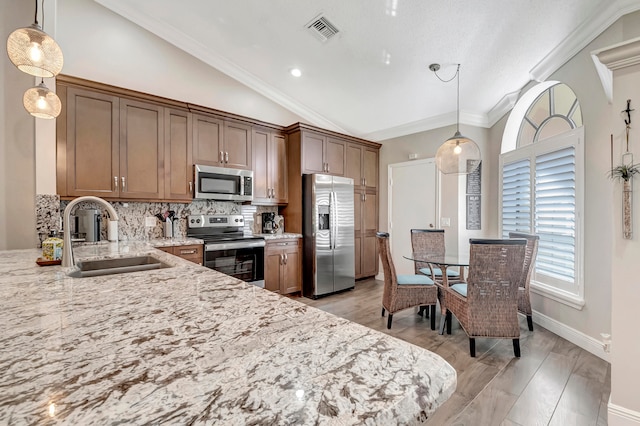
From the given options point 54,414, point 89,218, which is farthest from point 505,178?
point 89,218

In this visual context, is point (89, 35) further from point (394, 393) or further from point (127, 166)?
point (394, 393)

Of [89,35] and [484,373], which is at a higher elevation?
[89,35]

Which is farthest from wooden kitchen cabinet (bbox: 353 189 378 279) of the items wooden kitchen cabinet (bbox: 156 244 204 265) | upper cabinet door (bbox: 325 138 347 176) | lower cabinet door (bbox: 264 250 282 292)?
wooden kitchen cabinet (bbox: 156 244 204 265)

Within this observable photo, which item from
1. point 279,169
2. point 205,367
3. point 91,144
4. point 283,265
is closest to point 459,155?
point 279,169

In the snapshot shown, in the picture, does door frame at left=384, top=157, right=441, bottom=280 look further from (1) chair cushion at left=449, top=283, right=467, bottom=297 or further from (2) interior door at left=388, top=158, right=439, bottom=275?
(1) chair cushion at left=449, top=283, right=467, bottom=297

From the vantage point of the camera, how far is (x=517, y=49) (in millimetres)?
2859

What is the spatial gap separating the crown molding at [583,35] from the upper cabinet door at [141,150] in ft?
13.8

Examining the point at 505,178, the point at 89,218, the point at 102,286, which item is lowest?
the point at 102,286

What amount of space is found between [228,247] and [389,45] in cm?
289

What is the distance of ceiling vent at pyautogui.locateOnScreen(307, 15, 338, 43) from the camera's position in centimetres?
291

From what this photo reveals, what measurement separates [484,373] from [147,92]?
4451 mm

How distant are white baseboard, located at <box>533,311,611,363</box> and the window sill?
23 centimetres

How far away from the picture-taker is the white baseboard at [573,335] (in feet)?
7.89

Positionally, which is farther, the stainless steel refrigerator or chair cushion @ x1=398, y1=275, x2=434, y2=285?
the stainless steel refrigerator
